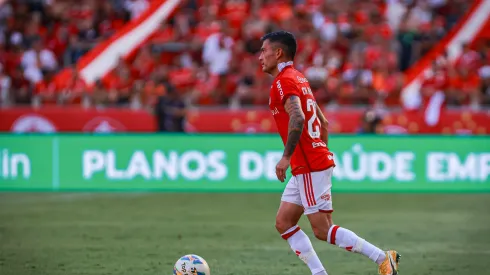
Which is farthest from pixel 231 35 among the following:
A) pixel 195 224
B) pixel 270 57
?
pixel 270 57

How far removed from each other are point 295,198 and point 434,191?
1050cm

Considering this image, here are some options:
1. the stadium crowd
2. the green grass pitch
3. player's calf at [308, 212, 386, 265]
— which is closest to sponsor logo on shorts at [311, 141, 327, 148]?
player's calf at [308, 212, 386, 265]

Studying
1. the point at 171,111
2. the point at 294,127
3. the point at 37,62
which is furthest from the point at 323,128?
the point at 37,62

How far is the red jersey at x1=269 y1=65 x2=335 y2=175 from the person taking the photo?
735 centimetres

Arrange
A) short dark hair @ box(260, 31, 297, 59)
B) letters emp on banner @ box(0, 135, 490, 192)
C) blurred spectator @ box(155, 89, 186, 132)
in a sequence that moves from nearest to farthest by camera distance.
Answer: short dark hair @ box(260, 31, 297, 59)
letters emp on banner @ box(0, 135, 490, 192)
blurred spectator @ box(155, 89, 186, 132)

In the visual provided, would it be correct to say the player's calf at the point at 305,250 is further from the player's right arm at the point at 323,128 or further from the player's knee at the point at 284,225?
the player's right arm at the point at 323,128

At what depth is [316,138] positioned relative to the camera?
24.4ft

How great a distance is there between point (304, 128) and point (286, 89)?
1.25 feet

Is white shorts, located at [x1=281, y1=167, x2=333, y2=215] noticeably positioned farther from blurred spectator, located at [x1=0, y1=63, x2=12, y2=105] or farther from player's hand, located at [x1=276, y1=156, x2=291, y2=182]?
blurred spectator, located at [x1=0, y1=63, x2=12, y2=105]

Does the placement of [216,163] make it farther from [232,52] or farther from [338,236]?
[338,236]

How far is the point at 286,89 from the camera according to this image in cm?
725

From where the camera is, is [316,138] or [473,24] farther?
[473,24]

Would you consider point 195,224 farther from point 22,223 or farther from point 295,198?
point 295,198

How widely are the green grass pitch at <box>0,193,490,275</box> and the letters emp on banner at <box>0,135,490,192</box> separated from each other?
0.42 meters
